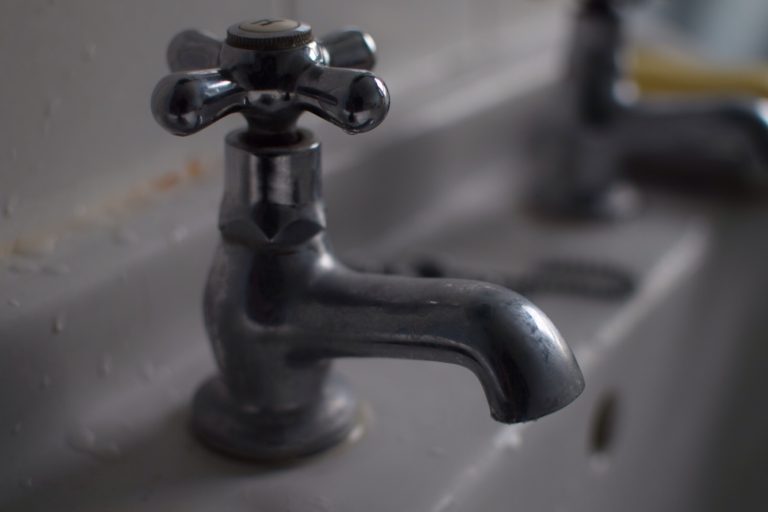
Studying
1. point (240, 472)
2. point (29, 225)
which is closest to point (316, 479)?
point (240, 472)

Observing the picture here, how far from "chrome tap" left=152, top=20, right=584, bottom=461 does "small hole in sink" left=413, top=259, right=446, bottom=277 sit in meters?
0.11

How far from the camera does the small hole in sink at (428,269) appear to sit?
0.47 metres

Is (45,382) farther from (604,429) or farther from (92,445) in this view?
(604,429)

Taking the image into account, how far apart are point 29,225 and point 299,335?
13 centimetres

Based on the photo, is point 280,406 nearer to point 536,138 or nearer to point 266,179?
point 266,179

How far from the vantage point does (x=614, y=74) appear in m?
0.56

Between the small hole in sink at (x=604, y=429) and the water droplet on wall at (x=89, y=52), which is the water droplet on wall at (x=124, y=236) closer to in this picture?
the water droplet on wall at (x=89, y=52)

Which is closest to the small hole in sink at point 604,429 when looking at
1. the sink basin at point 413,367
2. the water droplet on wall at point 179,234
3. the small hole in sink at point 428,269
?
the sink basin at point 413,367

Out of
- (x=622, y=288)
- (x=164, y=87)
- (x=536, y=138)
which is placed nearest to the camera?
(x=164, y=87)

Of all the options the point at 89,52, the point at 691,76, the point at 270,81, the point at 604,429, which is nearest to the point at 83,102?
the point at 89,52

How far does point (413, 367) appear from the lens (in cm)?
43

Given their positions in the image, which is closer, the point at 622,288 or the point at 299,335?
the point at 299,335

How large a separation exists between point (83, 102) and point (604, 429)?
0.30 metres

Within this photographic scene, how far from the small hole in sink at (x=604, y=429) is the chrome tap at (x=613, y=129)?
0.46 ft
